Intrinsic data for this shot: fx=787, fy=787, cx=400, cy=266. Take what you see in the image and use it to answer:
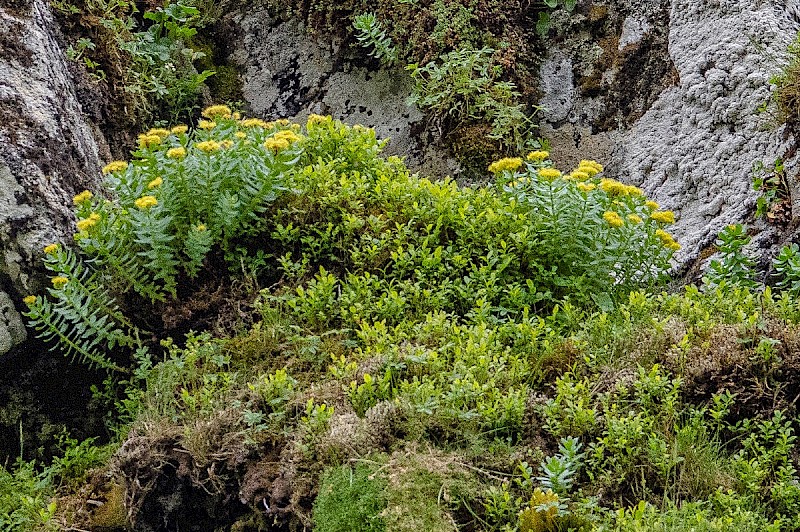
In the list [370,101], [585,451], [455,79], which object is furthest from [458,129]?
[585,451]

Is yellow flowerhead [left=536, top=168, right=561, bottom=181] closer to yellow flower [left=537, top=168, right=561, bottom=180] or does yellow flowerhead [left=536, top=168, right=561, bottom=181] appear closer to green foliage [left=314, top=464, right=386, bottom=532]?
yellow flower [left=537, top=168, right=561, bottom=180]

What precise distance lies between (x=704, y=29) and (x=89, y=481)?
14.9 feet

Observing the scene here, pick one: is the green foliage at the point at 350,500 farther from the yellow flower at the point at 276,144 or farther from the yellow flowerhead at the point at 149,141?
the yellow flowerhead at the point at 149,141

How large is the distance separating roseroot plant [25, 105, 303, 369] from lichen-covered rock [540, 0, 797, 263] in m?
2.36

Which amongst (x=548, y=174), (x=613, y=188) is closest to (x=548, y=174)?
(x=548, y=174)

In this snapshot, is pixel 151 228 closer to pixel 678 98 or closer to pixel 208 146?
pixel 208 146

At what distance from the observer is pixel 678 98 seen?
16.9 ft

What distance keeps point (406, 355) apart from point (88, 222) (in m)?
1.57

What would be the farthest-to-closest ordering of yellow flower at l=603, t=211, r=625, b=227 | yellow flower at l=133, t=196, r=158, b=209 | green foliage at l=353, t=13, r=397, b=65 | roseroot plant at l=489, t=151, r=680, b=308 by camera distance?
green foliage at l=353, t=13, r=397, b=65
roseroot plant at l=489, t=151, r=680, b=308
yellow flower at l=603, t=211, r=625, b=227
yellow flower at l=133, t=196, r=158, b=209

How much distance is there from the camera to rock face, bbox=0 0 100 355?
384 cm

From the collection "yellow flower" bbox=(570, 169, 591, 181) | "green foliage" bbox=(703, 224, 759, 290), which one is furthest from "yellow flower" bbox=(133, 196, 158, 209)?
"green foliage" bbox=(703, 224, 759, 290)

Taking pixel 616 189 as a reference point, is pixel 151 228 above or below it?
above

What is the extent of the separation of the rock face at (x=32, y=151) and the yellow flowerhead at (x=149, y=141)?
0.56m

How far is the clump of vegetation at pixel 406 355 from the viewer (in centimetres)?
269
